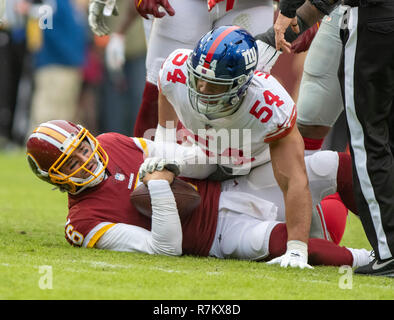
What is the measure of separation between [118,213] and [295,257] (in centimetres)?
87

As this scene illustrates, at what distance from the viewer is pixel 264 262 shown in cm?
381

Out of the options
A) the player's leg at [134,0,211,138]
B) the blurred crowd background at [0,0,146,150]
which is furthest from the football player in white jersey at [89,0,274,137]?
the blurred crowd background at [0,0,146,150]

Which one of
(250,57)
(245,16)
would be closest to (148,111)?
(245,16)

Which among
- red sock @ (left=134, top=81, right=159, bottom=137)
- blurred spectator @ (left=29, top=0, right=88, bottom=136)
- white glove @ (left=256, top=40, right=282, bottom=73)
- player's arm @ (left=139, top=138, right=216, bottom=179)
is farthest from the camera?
blurred spectator @ (left=29, top=0, right=88, bottom=136)

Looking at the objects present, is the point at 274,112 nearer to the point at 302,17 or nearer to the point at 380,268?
the point at 302,17

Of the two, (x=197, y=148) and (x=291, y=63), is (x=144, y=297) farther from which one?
(x=291, y=63)

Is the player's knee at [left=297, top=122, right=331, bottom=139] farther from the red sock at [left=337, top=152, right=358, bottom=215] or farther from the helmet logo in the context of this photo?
the helmet logo

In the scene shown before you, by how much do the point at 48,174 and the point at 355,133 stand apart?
4.58 ft

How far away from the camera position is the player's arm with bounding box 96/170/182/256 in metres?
3.79

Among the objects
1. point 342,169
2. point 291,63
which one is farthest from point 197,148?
point 291,63

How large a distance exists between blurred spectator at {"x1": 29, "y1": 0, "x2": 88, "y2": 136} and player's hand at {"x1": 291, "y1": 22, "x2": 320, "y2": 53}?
224 inches

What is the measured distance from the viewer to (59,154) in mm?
3854

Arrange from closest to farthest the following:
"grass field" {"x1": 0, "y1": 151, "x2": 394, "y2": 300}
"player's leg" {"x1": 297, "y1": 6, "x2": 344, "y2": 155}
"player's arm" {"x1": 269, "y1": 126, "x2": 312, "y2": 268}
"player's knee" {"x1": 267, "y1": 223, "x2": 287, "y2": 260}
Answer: "grass field" {"x1": 0, "y1": 151, "x2": 394, "y2": 300}
"player's arm" {"x1": 269, "y1": 126, "x2": 312, "y2": 268}
"player's knee" {"x1": 267, "y1": 223, "x2": 287, "y2": 260}
"player's leg" {"x1": 297, "y1": 6, "x2": 344, "y2": 155}

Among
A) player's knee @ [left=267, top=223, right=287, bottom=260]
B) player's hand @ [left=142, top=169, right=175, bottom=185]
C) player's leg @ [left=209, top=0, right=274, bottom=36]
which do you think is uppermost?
player's leg @ [left=209, top=0, right=274, bottom=36]
